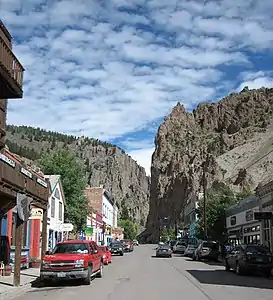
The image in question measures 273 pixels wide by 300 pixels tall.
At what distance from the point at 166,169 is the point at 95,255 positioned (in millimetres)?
149305

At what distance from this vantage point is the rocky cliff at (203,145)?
13112 centimetres

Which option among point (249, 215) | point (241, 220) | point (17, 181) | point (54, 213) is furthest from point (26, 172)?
point (241, 220)

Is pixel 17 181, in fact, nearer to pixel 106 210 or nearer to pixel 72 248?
pixel 72 248

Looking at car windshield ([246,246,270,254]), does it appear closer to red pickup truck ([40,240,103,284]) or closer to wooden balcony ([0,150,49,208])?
red pickup truck ([40,240,103,284])

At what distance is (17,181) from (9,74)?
13.6 feet

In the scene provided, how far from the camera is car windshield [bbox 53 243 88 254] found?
20.3 meters

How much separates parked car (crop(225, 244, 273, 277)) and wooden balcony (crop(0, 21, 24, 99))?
544 inches

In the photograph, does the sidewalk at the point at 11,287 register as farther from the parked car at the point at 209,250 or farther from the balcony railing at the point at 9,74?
the parked car at the point at 209,250

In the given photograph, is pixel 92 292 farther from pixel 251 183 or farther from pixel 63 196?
pixel 251 183

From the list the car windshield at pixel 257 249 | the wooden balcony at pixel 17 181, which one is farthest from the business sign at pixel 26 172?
the car windshield at pixel 257 249

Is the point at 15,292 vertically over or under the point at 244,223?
under

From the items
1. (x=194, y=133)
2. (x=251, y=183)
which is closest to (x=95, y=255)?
(x=251, y=183)

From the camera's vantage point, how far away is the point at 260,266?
2539 centimetres

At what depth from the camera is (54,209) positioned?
1615 inches
